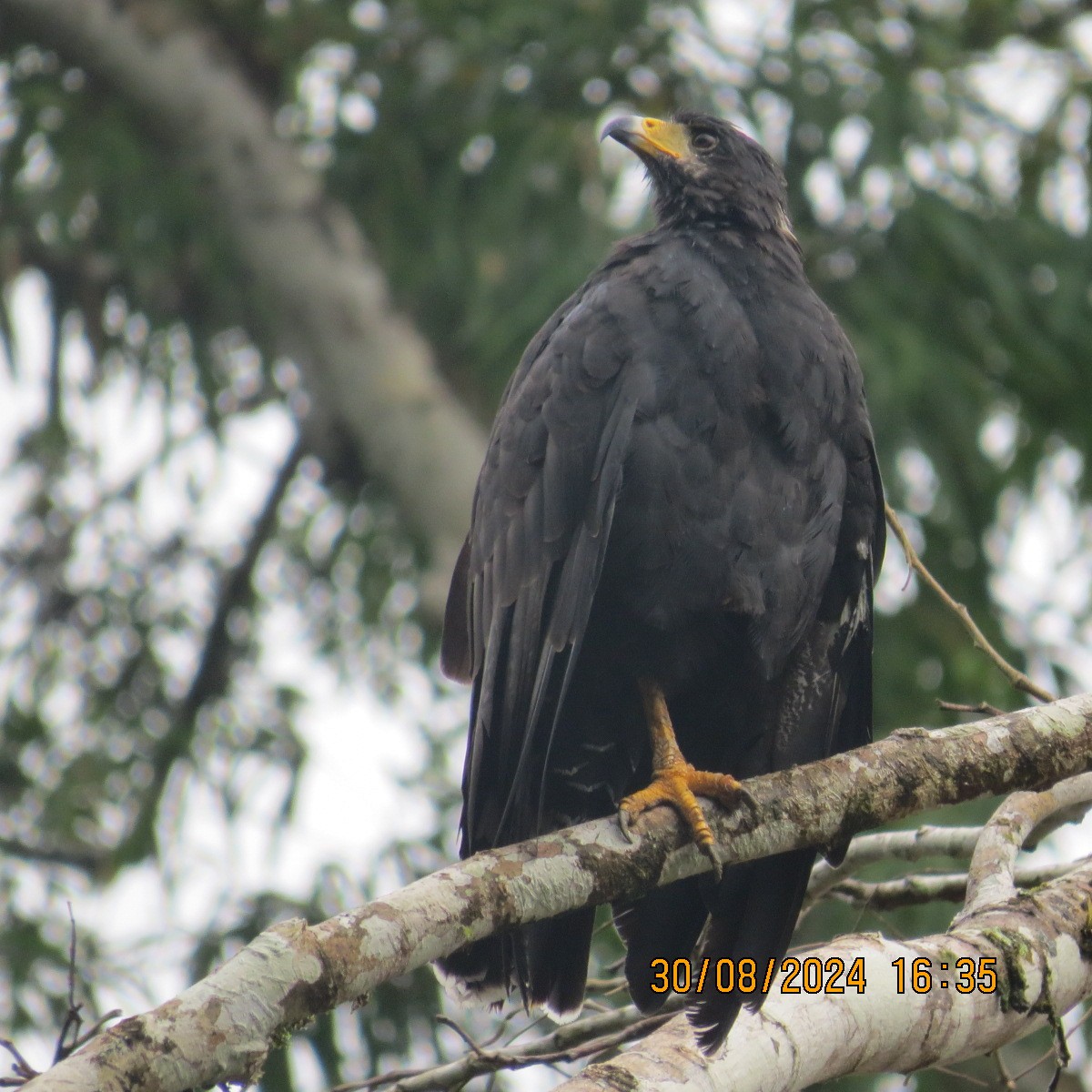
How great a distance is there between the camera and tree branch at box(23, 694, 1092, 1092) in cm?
222

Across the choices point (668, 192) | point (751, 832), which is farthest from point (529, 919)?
→ point (668, 192)

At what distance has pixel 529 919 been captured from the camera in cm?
282

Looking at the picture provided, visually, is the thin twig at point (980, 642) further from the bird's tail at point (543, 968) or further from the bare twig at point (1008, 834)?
the bird's tail at point (543, 968)

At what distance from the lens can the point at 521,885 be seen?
2.80 metres

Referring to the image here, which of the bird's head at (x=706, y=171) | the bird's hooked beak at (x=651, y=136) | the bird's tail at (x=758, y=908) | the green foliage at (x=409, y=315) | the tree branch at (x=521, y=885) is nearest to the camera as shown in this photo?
the tree branch at (x=521, y=885)

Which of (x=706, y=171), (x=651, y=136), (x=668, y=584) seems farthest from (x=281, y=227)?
(x=668, y=584)

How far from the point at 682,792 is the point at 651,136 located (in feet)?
8.02

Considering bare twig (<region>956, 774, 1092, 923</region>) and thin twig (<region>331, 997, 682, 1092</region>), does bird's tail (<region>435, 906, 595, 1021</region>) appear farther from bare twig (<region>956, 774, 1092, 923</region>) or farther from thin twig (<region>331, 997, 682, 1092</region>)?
bare twig (<region>956, 774, 1092, 923</region>)

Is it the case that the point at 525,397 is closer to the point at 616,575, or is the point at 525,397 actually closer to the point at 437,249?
the point at 616,575

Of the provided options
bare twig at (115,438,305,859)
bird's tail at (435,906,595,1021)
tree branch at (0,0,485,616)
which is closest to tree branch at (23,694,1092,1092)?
bird's tail at (435,906,595,1021)
